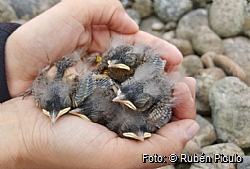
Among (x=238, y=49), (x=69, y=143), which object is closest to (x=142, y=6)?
(x=238, y=49)

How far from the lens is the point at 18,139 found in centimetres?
111

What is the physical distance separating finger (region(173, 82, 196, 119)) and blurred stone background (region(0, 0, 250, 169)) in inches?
14.6

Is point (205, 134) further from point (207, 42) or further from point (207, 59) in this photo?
point (207, 42)

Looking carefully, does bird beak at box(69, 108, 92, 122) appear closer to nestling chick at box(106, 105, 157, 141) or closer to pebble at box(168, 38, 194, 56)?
nestling chick at box(106, 105, 157, 141)

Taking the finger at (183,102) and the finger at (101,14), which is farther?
the finger at (101,14)

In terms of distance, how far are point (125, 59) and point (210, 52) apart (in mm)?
1026

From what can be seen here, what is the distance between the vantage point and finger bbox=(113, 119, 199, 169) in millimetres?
1091

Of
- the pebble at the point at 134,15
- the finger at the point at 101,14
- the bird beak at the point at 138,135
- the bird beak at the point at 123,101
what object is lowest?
the pebble at the point at 134,15

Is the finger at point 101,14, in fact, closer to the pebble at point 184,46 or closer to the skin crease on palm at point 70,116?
the skin crease on palm at point 70,116

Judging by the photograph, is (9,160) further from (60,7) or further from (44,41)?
(60,7)

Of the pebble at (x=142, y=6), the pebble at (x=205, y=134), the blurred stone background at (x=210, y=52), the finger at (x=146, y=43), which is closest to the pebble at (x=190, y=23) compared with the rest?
the blurred stone background at (x=210, y=52)

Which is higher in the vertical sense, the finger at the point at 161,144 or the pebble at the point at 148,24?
the finger at the point at 161,144

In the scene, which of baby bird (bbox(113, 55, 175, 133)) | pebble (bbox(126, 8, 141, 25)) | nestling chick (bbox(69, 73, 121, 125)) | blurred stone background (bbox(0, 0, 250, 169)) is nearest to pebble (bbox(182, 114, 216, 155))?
blurred stone background (bbox(0, 0, 250, 169))

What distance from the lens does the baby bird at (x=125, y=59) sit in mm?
1205
